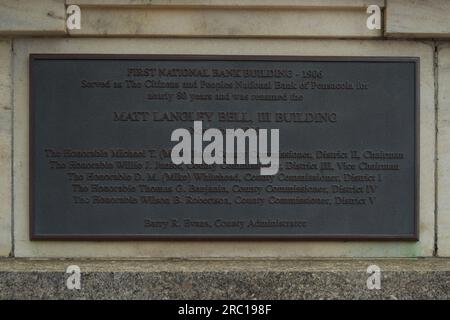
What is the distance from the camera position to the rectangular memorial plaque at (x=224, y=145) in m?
7.16

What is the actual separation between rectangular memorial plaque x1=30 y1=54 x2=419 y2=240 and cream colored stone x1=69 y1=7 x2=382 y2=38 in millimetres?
232

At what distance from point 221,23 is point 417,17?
1.75 metres

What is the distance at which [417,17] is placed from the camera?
23.5 ft

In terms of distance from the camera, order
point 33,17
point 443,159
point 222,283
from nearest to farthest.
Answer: point 222,283
point 33,17
point 443,159

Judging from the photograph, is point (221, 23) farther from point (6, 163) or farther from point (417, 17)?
point (6, 163)

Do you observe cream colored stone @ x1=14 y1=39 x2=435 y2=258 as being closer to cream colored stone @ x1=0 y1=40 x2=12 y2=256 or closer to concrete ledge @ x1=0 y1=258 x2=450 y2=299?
cream colored stone @ x1=0 y1=40 x2=12 y2=256

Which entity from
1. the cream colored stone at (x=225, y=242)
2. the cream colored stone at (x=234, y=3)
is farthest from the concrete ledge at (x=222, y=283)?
the cream colored stone at (x=234, y=3)

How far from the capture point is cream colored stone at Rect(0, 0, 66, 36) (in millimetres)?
7086

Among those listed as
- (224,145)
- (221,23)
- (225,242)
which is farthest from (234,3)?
(225,242)

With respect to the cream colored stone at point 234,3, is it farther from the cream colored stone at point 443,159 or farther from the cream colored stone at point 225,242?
the cream colored stone at point 443,159

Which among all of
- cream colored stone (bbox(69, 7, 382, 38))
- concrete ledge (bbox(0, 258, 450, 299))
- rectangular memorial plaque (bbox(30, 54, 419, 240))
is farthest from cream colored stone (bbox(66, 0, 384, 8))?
concrete ledge (bbox(0, 258, 450, 299))

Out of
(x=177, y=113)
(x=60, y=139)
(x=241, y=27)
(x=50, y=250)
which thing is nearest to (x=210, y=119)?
(x=177, y=113)

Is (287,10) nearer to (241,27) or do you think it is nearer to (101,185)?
(241,27)

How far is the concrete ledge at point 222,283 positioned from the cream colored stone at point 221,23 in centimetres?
209
